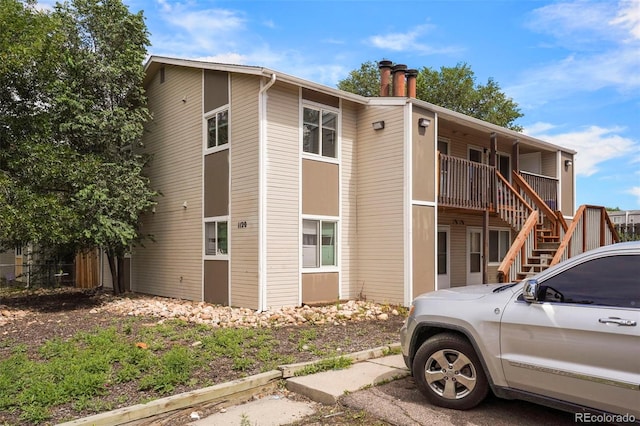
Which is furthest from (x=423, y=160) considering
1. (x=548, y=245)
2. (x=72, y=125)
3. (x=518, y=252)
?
(x=72, y=125)

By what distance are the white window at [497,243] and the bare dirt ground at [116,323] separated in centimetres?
761

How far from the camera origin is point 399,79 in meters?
14.4

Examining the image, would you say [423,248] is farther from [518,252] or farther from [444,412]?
[444,412]

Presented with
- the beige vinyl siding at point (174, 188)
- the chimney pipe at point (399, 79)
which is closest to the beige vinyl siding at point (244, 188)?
the beige vinyl siding at point (174, 188)

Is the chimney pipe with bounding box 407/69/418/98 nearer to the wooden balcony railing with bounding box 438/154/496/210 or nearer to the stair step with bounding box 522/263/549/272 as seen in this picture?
the wooden balcony railing with bounding box 438/154/496/210

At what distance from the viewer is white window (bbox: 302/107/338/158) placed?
12156mm

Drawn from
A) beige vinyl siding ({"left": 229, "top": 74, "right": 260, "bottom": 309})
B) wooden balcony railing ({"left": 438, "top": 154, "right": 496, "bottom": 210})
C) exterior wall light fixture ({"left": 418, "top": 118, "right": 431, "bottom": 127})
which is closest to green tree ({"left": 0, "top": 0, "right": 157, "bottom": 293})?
beige vinyl siding ({"left": 229, "top": 74, "right": 260, "bottom": 309})

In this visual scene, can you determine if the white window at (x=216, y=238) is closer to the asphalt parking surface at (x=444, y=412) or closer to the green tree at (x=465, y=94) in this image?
the asphalt parking surface at (x=444, y=412)

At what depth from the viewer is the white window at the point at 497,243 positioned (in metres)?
17.2

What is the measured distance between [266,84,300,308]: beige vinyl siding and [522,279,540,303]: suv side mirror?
7.47m

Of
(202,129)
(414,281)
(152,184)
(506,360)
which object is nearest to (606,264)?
(506,360)

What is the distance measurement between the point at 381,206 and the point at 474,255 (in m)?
6.07

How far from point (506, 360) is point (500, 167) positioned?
14964mm

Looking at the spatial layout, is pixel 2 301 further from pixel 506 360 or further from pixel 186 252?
pixel 506 360
